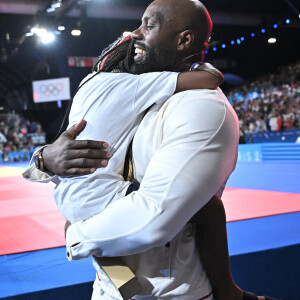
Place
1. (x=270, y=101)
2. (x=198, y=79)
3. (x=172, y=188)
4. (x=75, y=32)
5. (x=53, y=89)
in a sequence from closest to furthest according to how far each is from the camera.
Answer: (x=172, y=188) < (x=198, y=79) < (x=270, y=101) < (x=75, y=32) < (x=53, y=89)

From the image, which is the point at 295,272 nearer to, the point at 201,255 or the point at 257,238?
the point at 257,238

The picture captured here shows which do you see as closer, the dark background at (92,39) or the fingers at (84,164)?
the fingers at (84,164)

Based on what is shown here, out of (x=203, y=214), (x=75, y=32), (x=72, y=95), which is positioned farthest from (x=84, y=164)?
(x=75, y=32)

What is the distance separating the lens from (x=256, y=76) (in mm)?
22328

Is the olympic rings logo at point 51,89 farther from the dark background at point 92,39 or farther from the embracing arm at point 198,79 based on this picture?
the embracing arm at point 198,79

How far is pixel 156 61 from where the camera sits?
119 cm

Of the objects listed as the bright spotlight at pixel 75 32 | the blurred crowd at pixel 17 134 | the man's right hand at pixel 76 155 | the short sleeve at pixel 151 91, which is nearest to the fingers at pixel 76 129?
the man's right hand at pixel 76 155

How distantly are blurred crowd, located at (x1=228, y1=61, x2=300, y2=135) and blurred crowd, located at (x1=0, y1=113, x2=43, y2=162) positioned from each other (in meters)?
10.1

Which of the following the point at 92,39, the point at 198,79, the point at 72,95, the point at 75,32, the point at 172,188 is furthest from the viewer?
the point at 92,39

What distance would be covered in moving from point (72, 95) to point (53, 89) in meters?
15.5

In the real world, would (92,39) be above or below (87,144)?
above

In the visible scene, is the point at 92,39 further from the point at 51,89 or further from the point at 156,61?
the point at 156,61

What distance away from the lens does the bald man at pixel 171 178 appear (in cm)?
92

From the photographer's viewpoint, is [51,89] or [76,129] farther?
[51,89]
